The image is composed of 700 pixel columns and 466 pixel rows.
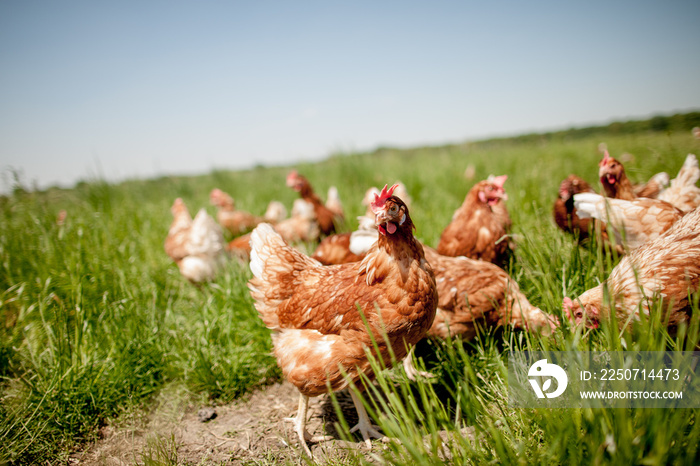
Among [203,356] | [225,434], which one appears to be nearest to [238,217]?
[203,356]

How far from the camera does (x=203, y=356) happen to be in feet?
8.18

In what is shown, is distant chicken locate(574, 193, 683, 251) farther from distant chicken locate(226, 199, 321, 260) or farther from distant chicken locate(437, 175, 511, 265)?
distant chicken locate(226, 199, 321, 260)

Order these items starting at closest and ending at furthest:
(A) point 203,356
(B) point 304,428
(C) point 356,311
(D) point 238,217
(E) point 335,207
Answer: (C) point 356,311 < (B) point 304,428 < (A) point 203,356 < (E) point 335,207 < (D) point 238,217

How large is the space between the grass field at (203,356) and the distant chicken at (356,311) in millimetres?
288

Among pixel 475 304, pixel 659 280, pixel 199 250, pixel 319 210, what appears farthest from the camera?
pixel 319 210

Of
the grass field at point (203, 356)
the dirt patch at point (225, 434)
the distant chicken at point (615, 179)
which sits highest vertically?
the distant chicken at point (615, 179)

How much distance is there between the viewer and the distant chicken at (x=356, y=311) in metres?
1.75

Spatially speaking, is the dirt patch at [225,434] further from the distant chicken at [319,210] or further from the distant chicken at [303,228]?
A: the distant chicken at [319,210]

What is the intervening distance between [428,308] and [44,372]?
276cm

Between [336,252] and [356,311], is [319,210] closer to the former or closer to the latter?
[336,252]

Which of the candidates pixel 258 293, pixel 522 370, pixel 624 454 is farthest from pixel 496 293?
pixel 258 293

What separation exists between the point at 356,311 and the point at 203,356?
1.49 m

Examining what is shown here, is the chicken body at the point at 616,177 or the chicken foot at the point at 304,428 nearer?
the chicken foot at the point at 304,428

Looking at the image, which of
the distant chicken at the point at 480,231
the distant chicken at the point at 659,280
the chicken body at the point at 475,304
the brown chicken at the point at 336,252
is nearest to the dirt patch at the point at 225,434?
the chicken body at the point at 475,304
